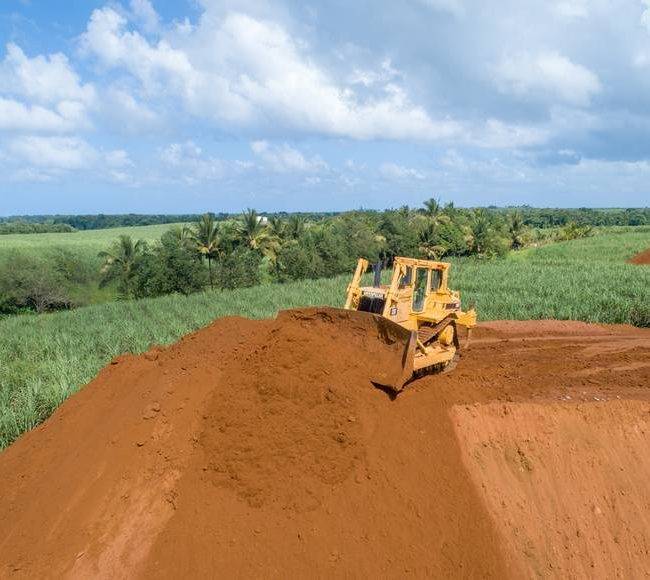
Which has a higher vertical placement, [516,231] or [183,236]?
[183,236]

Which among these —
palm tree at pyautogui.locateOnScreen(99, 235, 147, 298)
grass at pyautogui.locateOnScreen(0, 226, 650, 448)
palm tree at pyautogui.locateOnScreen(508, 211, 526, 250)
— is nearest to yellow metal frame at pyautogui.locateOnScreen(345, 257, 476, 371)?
grass at pyautogui.locateOnScreen(0, 226, 650, 448)

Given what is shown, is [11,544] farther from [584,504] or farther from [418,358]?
[584,504]

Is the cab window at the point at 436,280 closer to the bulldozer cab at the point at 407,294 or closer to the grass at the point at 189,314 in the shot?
the bulldozer cab at the point at 407,294

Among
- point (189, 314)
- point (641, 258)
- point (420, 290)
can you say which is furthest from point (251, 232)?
point (420, 290)

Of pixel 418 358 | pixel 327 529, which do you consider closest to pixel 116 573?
pixel 327 529

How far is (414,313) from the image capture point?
1001 centimetres

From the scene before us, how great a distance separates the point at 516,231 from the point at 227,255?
33.8 metres

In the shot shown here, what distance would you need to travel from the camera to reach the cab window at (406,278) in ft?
33.0

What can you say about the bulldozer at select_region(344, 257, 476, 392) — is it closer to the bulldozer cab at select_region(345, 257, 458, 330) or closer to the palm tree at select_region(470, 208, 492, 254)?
the bulldozer cab at select_region(345, 257, 458, 330)

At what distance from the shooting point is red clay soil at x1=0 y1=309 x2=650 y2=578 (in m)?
5.31

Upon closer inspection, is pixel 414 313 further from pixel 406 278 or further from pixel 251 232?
pixel 251 232

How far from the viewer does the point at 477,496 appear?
6180 mm

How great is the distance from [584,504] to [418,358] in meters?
2.78

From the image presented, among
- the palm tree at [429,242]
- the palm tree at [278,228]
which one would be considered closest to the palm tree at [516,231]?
the palm tree at [429,242]
